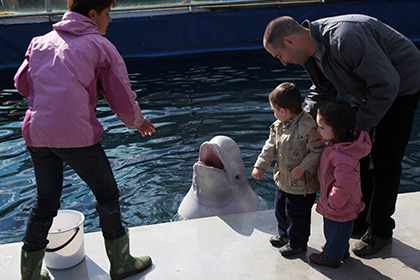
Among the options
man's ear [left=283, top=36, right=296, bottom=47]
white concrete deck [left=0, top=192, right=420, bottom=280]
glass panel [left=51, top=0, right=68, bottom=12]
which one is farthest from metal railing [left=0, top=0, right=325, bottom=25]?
man's ear [left=283, top=36, right=296, bottom=47]

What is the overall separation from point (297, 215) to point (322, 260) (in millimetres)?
362

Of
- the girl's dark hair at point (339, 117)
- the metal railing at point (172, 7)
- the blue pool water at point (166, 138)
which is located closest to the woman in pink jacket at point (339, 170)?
the girl's dark hair at point (339, 117)

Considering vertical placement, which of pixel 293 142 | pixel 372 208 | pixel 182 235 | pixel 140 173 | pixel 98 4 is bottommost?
pixel 140 173

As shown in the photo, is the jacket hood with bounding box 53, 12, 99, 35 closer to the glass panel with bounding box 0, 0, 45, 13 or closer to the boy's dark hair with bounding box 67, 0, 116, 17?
the boy's dark hair with bounding box 67, 0, 116, 17

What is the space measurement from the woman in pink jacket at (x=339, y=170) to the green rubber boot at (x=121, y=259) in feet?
4.53

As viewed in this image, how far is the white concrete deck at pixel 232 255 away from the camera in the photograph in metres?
3.16

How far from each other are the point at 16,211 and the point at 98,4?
347 cm

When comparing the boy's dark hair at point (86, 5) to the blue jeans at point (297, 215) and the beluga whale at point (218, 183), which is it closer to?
the blue jeans at point (297, 215)

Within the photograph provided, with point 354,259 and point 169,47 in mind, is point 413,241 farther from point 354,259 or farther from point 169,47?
point 169,47

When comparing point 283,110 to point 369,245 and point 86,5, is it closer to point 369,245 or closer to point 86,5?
point 369,245

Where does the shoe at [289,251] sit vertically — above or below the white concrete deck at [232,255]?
above

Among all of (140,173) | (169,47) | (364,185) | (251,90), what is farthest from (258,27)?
(364,185)

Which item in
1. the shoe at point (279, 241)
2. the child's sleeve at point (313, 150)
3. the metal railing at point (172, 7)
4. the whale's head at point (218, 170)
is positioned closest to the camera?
the child's sleeve at point (313, 150)

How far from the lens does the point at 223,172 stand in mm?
4703
